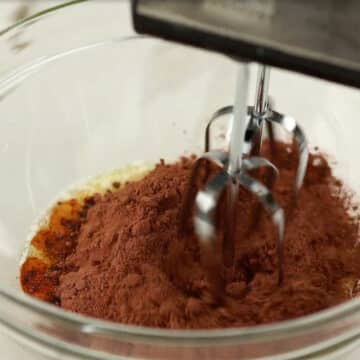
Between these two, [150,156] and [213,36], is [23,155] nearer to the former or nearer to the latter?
Answer: [150,156]

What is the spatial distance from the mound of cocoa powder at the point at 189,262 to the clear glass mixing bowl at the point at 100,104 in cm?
7

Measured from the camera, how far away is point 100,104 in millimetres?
816

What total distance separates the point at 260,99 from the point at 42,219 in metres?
0.28

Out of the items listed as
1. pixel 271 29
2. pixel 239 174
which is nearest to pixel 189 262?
pixel 239 174

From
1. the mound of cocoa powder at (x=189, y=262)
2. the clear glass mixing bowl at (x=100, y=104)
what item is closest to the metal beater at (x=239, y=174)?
the mound of cocoa powder at (x=189, y=262)

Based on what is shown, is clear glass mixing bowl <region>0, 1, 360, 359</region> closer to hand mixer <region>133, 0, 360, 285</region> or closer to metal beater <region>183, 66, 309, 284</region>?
metal beater <region>183, 66, 309, 284</region>

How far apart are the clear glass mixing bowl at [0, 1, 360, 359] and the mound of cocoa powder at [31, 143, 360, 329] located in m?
0.07

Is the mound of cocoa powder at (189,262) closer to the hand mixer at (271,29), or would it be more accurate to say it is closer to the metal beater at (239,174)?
the metal beater at (239,174)

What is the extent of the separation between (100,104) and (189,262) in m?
0.29

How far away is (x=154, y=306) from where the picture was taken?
559 millimetres

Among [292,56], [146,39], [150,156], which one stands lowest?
[150,156]

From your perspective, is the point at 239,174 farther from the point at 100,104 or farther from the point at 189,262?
the point at 100,104

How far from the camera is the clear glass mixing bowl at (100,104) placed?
734 mm

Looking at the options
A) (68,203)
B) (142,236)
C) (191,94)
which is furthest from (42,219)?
(191,94)
